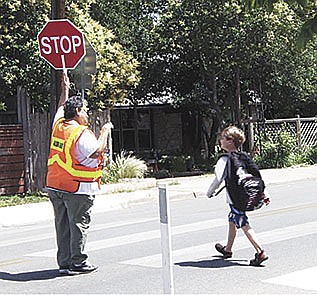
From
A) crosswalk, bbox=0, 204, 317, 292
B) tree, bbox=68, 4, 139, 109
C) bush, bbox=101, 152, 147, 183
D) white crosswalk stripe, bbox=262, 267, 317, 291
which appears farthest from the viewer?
bush, bbox=101, 152, 147, 183

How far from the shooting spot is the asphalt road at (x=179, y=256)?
734 centimetres

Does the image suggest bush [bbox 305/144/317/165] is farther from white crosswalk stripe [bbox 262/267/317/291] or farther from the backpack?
white crosswalk stripe [bbox 262/267/317/291]

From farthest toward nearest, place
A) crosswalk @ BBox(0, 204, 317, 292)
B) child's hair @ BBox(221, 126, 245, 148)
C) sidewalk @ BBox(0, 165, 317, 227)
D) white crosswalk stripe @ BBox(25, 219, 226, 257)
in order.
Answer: sidewalk @ BBox(0, 165, 317, 227) → white crosswalk stripe @ BBox(25, 219, 226, 257) → child's hair @ BBox(221, 126, 245, 148) → crosswalk @ BBox(0, 204, 317, 292)

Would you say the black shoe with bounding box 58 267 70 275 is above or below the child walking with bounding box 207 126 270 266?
below

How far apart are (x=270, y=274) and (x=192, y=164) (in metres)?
19.1

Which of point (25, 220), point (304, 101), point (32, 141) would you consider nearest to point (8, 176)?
point (32, 141)

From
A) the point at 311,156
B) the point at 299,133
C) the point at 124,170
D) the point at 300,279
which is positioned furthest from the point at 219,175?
the point at 299,133

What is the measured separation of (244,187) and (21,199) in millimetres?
9848

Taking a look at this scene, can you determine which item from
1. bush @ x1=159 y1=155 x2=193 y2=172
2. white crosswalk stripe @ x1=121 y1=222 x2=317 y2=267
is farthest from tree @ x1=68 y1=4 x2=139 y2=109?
white crosswalk stripe @ x1=121 y1=222 x2=317 y2=267

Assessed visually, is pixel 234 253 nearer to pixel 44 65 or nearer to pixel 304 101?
pixel 44 65

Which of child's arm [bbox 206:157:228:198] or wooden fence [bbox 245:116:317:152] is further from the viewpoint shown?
wooden fence [bbox 245:116:317:152]

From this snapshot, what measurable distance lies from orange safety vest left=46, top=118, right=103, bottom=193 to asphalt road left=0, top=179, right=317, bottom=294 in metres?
1.08

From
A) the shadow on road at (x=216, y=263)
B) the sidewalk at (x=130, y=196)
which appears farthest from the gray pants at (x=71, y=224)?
the sidewalk at (x=130, y=196)

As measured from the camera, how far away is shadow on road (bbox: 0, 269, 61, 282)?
8039mm
